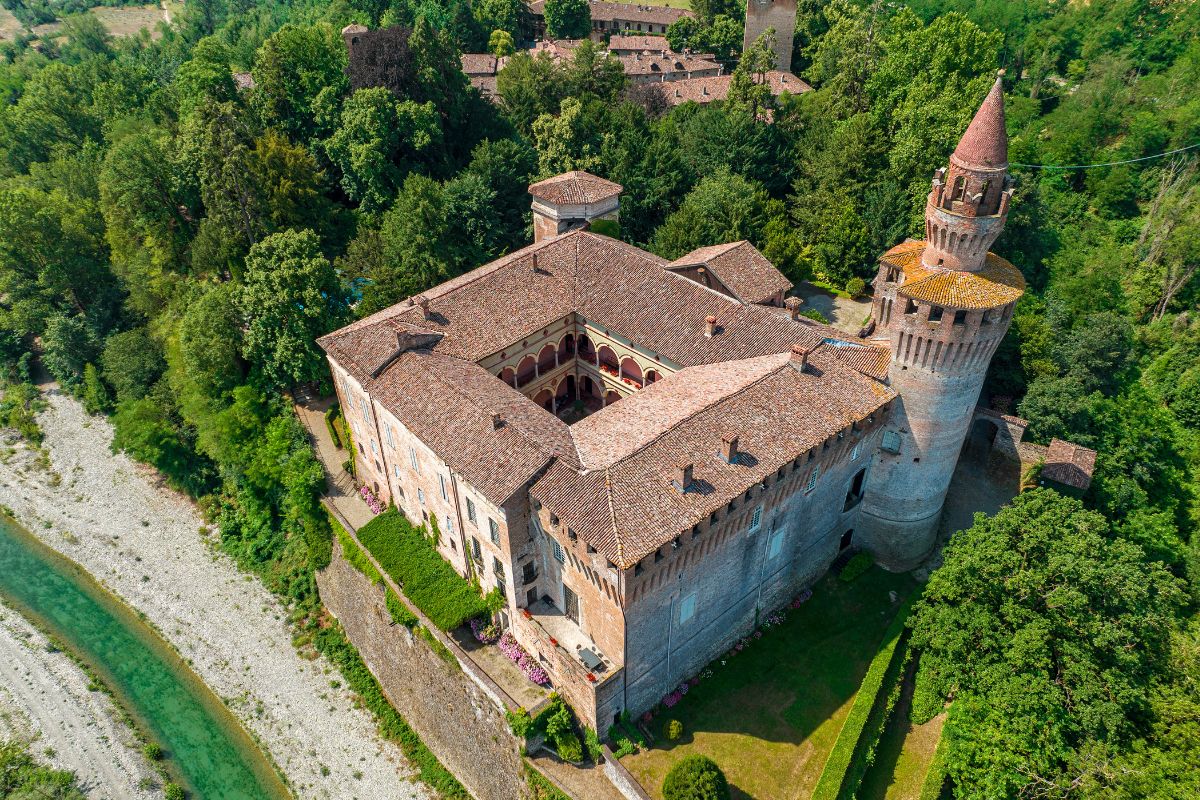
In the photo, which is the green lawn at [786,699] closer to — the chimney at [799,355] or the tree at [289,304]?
the chimney at [799,355]

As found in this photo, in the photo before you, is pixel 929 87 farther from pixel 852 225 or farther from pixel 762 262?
pixel 762 262

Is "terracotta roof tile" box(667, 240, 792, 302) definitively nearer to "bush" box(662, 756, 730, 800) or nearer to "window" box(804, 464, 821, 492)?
"window" box(804, 464, 821, 492)

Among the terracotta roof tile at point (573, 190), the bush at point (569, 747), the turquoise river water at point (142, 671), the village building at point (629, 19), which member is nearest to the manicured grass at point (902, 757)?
the bush at point (569, 747)

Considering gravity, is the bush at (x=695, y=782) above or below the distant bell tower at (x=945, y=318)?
below

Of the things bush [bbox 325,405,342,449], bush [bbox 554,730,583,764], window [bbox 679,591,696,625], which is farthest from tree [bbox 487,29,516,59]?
bush [bbox 554,730,583,764]

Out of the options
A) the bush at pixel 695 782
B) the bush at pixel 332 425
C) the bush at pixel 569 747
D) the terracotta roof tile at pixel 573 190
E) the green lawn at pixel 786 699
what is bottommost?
the green lawn at pixel 786 699

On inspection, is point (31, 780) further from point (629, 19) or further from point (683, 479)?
point (629, 19)

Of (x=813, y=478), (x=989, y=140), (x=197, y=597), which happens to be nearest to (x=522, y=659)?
→ (x=813, y=478)
